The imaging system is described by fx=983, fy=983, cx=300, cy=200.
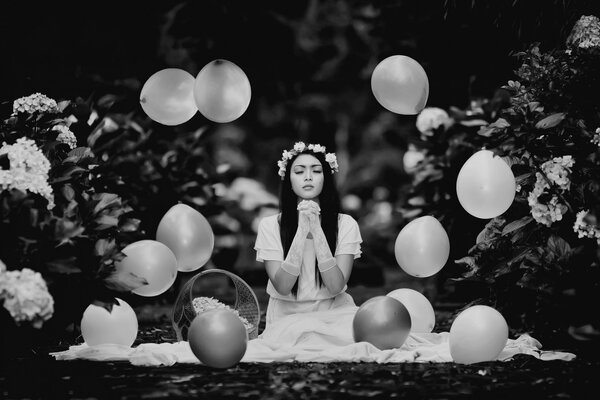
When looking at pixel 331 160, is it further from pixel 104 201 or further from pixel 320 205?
pixel 104 201

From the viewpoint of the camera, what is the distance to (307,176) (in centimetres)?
659

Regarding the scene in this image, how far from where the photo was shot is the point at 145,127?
10945 millimetres

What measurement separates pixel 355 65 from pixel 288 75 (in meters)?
2.79

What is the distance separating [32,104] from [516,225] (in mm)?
3320

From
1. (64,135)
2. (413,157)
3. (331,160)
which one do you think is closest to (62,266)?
(64,135)

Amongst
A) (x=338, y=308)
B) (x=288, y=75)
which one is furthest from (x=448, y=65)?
(x=338, y=308)

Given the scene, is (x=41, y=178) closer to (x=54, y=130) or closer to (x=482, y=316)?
(x=54, y=130)

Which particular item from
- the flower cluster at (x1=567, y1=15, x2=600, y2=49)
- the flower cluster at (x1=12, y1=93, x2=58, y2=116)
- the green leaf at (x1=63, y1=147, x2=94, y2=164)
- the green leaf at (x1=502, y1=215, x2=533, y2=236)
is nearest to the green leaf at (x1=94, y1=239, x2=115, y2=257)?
the green leaf at (x1=63, y1=147, x2=94, y2=164)

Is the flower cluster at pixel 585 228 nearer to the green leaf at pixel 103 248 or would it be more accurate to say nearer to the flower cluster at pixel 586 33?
the flower cluster at pixel 586 33

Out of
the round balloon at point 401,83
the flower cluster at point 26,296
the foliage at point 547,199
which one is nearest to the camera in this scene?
the flower cluster at point 26,296

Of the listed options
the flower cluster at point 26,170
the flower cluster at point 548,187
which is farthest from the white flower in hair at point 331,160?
the flower cluster at point 26,170

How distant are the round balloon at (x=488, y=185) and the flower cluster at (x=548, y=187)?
157mm

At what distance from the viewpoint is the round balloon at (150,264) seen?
6418 millimetres

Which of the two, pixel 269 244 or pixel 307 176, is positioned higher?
pixel 307 176
